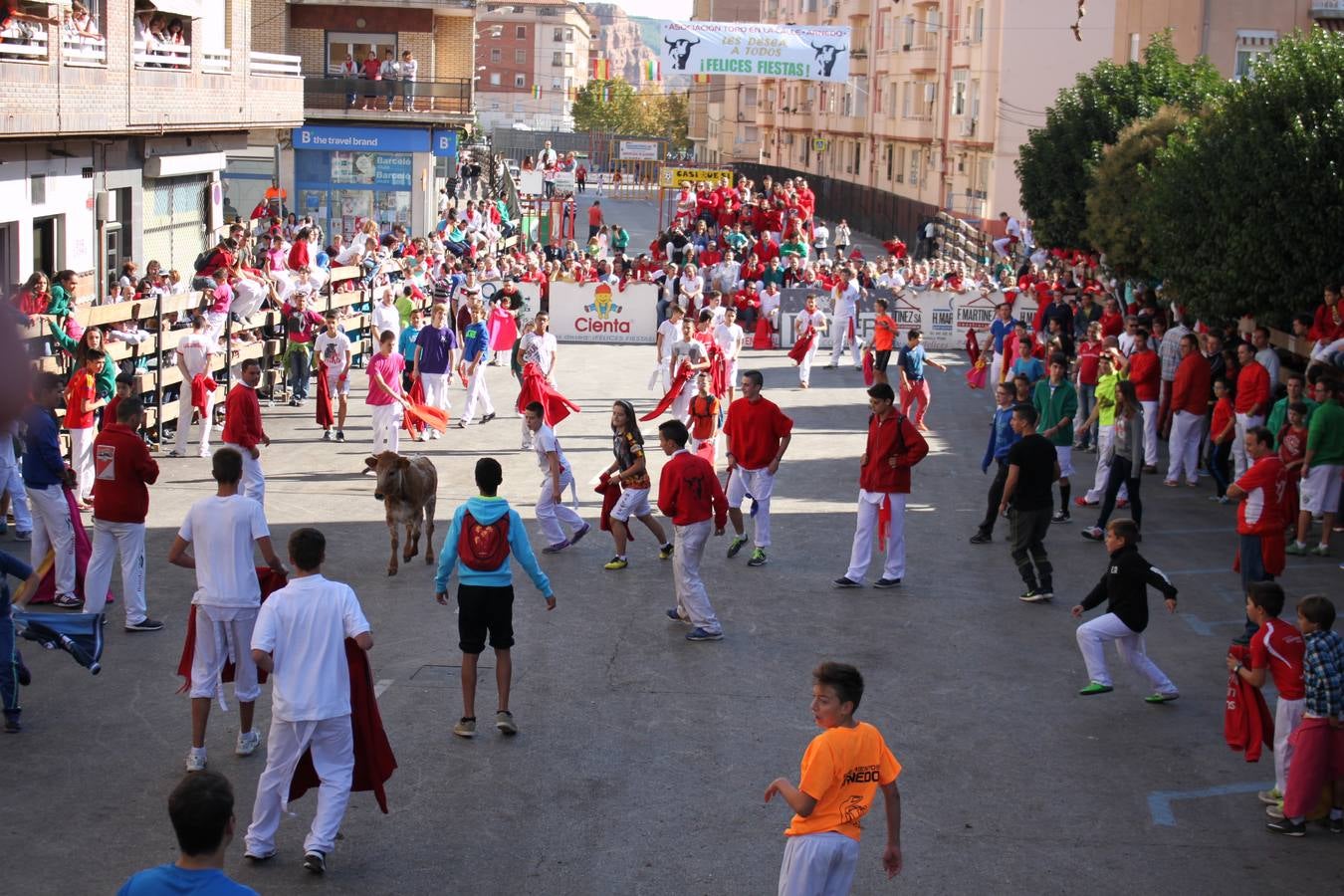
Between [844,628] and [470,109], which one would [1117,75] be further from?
[844,628]

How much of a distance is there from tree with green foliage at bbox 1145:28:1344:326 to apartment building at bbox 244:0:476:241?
29799 millimetres

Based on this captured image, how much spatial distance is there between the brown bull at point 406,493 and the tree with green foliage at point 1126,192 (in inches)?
603

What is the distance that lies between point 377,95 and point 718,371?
29160mm

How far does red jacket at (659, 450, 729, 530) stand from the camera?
11727 mm

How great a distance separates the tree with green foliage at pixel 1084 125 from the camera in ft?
106

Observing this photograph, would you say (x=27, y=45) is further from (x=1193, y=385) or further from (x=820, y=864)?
(x=820, y=864)

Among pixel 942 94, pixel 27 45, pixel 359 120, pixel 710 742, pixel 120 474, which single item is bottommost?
pixel 710 742

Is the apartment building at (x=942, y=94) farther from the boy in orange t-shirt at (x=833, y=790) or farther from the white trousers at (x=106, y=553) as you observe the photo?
the boy in orange t-shirt at (x=833, y=790)

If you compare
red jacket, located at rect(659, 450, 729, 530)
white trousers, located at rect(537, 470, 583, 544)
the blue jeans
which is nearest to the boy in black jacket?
red jacket, located at rect(659, 450, 729, 530)

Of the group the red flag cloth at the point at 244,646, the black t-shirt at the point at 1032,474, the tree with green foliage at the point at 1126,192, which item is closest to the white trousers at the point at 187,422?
the black t-shirt at the point at 1032,474

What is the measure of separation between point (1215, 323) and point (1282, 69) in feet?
10.8

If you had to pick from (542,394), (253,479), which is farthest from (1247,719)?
(542,394)

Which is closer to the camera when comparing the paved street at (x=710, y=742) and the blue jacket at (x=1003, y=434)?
the paved street at (x=710, y=742)

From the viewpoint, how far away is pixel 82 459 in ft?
51.1
